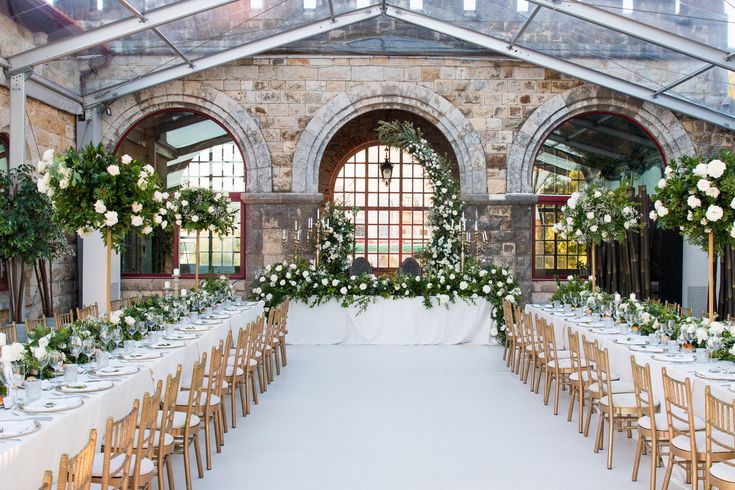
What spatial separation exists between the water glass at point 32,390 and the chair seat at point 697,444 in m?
3.67

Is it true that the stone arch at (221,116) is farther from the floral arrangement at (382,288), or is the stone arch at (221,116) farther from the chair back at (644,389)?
the chair back at (644,389)

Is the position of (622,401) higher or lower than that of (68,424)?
lower

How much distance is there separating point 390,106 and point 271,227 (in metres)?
2.93

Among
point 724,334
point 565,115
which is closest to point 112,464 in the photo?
point 724,334

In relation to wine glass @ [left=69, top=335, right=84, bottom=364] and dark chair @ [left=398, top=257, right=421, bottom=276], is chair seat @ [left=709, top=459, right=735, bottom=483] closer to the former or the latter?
wine glass @ [left=69, top=335, right=84, bottom=364]

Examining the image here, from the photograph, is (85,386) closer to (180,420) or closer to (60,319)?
(180,420)

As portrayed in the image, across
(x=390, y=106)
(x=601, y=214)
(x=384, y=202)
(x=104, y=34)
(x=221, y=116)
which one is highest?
(x=104, y=34)

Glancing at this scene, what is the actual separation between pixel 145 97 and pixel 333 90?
10.6 feet

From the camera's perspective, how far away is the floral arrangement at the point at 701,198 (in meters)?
6.41

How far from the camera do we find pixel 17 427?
361cm

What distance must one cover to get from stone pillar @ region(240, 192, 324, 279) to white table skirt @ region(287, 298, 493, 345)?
1.81 m

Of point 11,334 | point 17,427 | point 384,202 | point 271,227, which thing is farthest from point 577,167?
point 17,427

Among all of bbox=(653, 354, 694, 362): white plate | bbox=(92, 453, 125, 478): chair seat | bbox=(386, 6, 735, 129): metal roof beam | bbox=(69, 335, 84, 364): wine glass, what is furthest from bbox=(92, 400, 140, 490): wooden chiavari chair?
bbox=(386, 6, 735, 129): metal roof beam

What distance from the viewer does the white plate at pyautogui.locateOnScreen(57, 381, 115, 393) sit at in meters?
4.51
